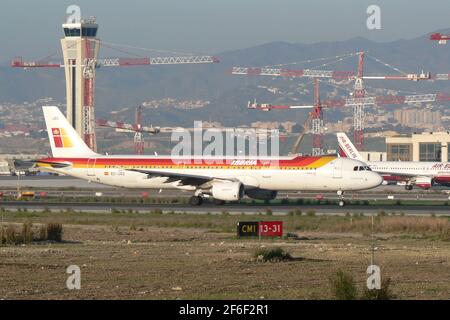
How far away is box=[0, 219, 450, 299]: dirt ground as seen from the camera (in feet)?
82.2

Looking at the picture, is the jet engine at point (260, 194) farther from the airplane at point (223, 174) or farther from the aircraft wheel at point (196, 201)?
the aircraft wheel at point (196, 201)

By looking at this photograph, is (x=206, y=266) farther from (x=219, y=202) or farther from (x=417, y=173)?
(x=417, y=173)

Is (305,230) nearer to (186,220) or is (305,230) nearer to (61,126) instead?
(186,220)

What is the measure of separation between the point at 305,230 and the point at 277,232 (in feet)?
24.6

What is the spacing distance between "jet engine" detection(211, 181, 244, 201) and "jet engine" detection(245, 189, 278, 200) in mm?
2648

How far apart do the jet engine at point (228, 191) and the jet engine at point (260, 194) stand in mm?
2648

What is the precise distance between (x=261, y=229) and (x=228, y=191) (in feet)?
82.9

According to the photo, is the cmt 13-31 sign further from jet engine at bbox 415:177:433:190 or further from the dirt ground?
jet engine at bbox 415:177:433:190

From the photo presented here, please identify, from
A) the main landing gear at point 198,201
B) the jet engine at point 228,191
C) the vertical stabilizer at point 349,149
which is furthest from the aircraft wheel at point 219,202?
the vertical stabilizer at point 349,149

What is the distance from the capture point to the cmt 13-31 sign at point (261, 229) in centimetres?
4097

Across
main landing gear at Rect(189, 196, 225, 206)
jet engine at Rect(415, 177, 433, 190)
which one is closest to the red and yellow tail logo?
main landing gear at Rect(189, 196, 225, 206)

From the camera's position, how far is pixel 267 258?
107 feet
